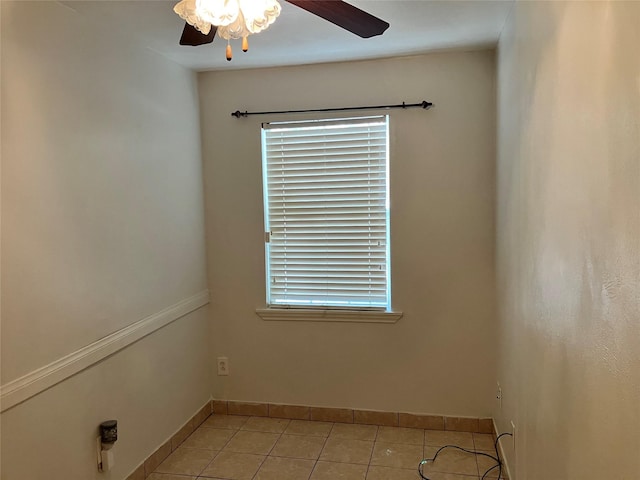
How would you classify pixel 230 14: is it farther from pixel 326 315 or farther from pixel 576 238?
pixel 326 315

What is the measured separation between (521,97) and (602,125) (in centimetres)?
101

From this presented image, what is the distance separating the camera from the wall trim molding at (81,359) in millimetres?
1845

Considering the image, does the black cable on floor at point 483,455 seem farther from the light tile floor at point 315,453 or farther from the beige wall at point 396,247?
the beige wall at point 396,247

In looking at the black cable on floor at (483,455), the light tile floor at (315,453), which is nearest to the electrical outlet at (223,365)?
the light tile floor at (315,453)

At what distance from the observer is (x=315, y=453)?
9.67 feet

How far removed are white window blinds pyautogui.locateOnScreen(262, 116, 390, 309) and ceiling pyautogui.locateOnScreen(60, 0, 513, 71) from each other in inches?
16.9

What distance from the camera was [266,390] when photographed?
11.3 feet

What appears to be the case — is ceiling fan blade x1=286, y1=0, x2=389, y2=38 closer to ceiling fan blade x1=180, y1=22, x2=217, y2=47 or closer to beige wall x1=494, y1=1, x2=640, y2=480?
ceiling fan blade x1=180, y1=22, x2=217, y2=47

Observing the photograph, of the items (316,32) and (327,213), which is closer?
(316,32)

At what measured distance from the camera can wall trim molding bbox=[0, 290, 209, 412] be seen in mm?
1845

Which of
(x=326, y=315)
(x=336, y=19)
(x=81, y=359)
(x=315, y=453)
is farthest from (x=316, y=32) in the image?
(x=315, y=453)

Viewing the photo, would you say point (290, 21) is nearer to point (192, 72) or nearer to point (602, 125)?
point (192, 72)

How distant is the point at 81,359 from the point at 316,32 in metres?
1.91

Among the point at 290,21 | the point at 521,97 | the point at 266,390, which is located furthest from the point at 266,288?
the point at 521,97
